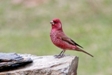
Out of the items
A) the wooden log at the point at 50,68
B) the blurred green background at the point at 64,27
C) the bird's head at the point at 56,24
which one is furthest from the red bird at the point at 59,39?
the blurred green background at the point at 64,27

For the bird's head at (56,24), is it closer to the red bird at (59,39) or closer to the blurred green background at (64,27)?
the red bird at (59,39)

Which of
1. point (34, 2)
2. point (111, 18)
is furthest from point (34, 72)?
point (34, 2)

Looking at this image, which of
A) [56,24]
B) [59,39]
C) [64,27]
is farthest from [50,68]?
[64,27]

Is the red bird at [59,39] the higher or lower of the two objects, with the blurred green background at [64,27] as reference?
lower

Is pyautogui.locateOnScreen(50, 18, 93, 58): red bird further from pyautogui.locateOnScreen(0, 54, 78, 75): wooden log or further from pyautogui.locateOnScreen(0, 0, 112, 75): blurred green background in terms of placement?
pyautogui.locateOnScreen(0, 0, 112, 75): blurred green background

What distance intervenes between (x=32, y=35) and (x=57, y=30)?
644 cm

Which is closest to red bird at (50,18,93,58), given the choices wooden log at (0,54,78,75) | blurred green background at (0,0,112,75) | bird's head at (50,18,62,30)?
bird's head at (50,18,62,30)

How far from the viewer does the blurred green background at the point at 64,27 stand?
10162 millimetres

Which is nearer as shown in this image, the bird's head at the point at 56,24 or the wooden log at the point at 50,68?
the wooden log at the point at 50,68

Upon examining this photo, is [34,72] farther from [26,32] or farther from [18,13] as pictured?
[18,13]

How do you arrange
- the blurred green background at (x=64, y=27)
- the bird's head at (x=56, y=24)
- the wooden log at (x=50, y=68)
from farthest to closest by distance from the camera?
the blurred green background at (x=64, y=27) < the bird's head at (x=56, y=24) < the wooden log at (x=50, y=68)

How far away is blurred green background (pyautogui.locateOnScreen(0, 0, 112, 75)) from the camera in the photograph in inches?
400

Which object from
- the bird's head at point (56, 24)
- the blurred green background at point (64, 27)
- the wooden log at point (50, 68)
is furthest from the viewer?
the blurred green background at point (64, 27)

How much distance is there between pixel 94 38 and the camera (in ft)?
36.9
